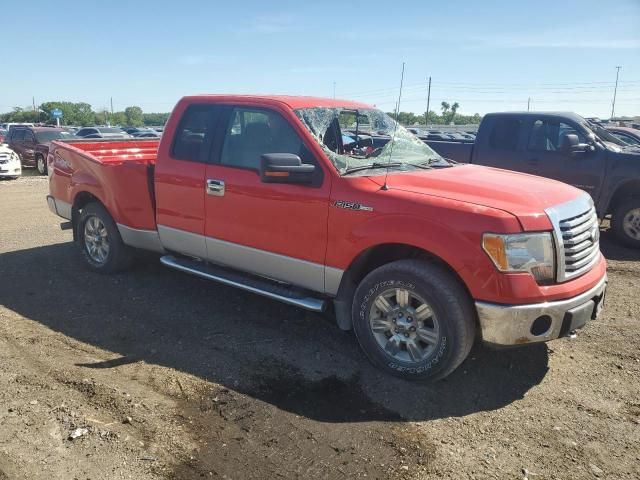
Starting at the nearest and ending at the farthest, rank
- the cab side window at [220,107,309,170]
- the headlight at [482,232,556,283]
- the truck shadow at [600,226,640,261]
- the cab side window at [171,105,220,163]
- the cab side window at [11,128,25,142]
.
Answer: the headlight at [482,232,556,283] → the cab side window at [220,107,309,170] → the cab side window at [171,105,220,163] → the truck shadow at [600,226,640,261] → the cab side window at [11,128,25,142]

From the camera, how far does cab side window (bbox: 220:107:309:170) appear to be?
451 cm

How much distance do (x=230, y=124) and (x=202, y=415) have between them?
2.63 m

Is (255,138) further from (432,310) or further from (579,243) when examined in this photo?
(579,243)

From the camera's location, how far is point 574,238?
146 inches

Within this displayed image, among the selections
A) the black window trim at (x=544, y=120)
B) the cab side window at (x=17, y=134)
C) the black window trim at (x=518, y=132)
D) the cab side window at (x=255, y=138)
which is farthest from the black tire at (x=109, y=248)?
the cab side window at (x=17, y=134)

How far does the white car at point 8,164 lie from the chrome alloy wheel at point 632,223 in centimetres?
1602

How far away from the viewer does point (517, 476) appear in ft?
9.59

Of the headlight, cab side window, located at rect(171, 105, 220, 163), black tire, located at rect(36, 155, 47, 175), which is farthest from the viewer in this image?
black tire, located at rect(36, 155, 47, 175)

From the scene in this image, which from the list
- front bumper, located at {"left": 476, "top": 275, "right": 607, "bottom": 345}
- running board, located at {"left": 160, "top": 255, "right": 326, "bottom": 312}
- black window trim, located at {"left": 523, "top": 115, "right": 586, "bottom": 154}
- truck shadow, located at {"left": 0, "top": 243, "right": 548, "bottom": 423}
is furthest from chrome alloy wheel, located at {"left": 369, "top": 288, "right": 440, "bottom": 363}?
black window trim, located at {"left": 523, "top": 115, "right": 586, "bottom": 154}

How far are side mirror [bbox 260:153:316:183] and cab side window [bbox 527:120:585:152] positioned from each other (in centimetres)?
553

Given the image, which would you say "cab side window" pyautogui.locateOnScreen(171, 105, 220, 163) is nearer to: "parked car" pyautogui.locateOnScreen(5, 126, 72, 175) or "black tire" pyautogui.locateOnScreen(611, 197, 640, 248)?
A: "black tire" pyautogui.locateOnScreen(611, 197, 640, 248)

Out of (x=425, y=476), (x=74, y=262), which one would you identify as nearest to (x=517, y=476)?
(x=425, y=476)

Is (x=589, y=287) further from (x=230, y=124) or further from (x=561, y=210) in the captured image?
(x=230, y=124)

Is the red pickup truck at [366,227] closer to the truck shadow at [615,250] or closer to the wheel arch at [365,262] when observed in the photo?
the wheel arch at [365,262]
